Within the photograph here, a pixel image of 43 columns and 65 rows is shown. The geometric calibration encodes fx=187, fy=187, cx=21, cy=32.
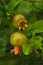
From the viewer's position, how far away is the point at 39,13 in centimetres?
85

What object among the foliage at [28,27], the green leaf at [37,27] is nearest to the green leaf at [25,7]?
the foliage at [28,27]

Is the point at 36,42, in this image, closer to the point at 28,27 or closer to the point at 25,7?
the point at 28,27

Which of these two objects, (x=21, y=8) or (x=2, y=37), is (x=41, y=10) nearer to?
(x=21, y=8)

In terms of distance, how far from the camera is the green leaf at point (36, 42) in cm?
66

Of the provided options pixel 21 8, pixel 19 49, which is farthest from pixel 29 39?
pixel 21 8

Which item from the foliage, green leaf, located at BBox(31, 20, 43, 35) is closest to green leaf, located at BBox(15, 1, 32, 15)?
the foliage

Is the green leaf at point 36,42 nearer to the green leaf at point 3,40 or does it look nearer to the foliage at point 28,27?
the foliage at point 28,27

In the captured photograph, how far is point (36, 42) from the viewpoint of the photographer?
26.5 inches

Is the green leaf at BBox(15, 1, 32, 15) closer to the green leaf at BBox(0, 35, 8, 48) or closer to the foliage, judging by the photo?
the foliage

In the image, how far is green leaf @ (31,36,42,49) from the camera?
66cm

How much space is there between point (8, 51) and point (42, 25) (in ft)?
0.63

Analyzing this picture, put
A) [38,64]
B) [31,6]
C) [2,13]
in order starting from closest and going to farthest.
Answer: [2,13] < [31,6] < [38,64]

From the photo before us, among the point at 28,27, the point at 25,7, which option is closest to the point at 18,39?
the point at 28,27

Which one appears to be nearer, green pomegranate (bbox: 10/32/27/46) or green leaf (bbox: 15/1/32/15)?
green pomegranate (bbox: 10/32/27/46)
